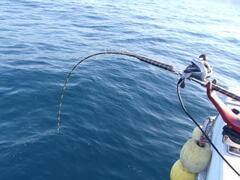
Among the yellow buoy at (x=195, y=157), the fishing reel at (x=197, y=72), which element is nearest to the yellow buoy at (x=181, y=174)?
the yellow buoy at (x=195, y=157)

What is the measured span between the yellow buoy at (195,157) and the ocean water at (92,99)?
6.48ft

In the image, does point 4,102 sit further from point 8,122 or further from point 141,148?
point 141,148

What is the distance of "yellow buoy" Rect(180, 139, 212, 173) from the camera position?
19.7 feet

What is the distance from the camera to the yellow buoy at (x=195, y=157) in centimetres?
599

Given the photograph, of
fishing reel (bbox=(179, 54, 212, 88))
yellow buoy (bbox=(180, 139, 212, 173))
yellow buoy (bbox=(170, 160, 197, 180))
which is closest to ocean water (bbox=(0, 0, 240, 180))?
yellow buoy (bbox=(170, 160, 197, 180))

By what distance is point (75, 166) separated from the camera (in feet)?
25.5

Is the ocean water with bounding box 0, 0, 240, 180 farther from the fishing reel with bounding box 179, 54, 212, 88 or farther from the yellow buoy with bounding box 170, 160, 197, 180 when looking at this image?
the fishing reel with bounding box 179, 54, 212, 88

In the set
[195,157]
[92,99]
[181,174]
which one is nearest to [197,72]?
[195,157]

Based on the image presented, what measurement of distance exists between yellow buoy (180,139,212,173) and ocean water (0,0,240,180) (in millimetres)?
1975

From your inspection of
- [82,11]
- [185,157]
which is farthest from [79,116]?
[82,11]

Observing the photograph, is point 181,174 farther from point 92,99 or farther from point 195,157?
point 92,99

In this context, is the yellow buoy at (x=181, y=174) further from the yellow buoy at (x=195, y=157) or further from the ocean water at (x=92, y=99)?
the ocean water at (x=92, y=99)

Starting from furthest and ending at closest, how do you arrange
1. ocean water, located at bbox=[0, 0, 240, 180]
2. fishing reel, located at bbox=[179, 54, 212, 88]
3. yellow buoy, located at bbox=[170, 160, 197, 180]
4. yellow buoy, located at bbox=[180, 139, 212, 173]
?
1. ocean water, located at bbox=[0, 0, 240, 180]
2. yellow buoy, located at bbox=[170, 160, 197, 180]
3. yellow buoy, located at bbox=[180, 139, 212, 173]
4. fishing reel, located at bbox=[179, 54, 212, 88]

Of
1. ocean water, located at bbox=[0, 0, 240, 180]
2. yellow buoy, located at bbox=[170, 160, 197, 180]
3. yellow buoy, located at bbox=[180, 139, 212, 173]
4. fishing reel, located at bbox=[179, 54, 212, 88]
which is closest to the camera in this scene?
fishing reel, located at bbox=[179, 54, 212, 88]
